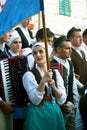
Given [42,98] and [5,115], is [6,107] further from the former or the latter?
[42,98]

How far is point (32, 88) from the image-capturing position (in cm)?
506

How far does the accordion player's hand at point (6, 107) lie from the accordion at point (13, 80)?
0.33ft

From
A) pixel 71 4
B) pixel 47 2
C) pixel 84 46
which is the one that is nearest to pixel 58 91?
pixel 84 46

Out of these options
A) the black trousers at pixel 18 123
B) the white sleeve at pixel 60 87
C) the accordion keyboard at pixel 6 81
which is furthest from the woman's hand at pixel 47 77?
the black trousers at pixel 18 123

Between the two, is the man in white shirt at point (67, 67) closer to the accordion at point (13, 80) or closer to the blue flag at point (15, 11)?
the accordion at point (13, 80)

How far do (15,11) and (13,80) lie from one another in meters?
0.89

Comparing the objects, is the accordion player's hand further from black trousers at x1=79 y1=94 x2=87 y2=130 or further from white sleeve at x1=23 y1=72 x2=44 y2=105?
black trousers at x1=79 y1=94 x2=87 y2=130

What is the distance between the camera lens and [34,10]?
498 cm

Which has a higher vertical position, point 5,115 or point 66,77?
point 66,77

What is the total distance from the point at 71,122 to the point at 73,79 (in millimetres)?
737

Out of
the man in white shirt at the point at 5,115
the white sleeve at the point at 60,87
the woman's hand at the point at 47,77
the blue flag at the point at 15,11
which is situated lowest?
the man in white shirt at the point at 5,115

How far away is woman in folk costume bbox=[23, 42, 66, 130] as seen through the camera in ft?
16.5

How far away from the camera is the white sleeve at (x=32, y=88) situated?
16.4 ft

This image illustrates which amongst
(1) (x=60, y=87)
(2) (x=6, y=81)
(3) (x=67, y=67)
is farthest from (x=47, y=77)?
(3) (x=67, y=67)
